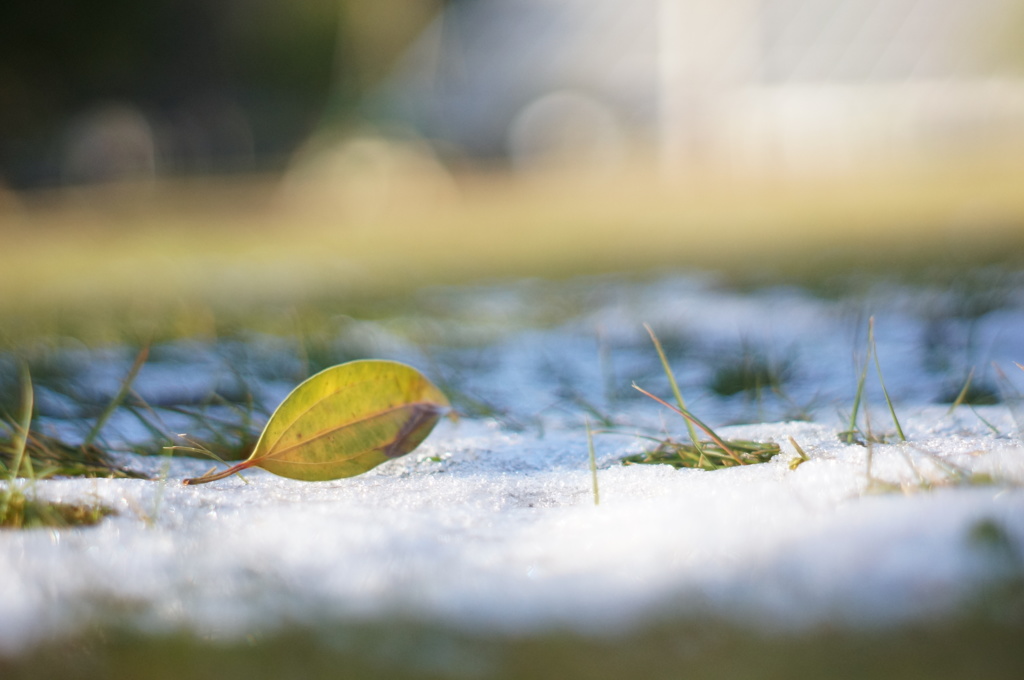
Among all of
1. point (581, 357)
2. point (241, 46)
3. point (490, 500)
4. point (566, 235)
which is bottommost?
point (490, 500)

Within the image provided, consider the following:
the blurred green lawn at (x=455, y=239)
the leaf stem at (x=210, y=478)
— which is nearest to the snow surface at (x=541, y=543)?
the leaf stem at (x=210, y=478)

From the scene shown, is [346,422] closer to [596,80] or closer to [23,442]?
[23,442]

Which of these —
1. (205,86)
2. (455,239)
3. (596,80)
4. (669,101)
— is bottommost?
(455,239)

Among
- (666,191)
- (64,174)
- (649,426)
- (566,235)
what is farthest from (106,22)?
(649,426)

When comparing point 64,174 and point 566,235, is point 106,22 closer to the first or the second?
point 64,174

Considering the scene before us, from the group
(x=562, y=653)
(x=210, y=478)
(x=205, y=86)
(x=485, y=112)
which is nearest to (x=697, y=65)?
(x=485, y=112)

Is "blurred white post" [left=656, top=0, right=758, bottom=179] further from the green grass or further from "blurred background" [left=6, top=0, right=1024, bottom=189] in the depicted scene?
the green grass
